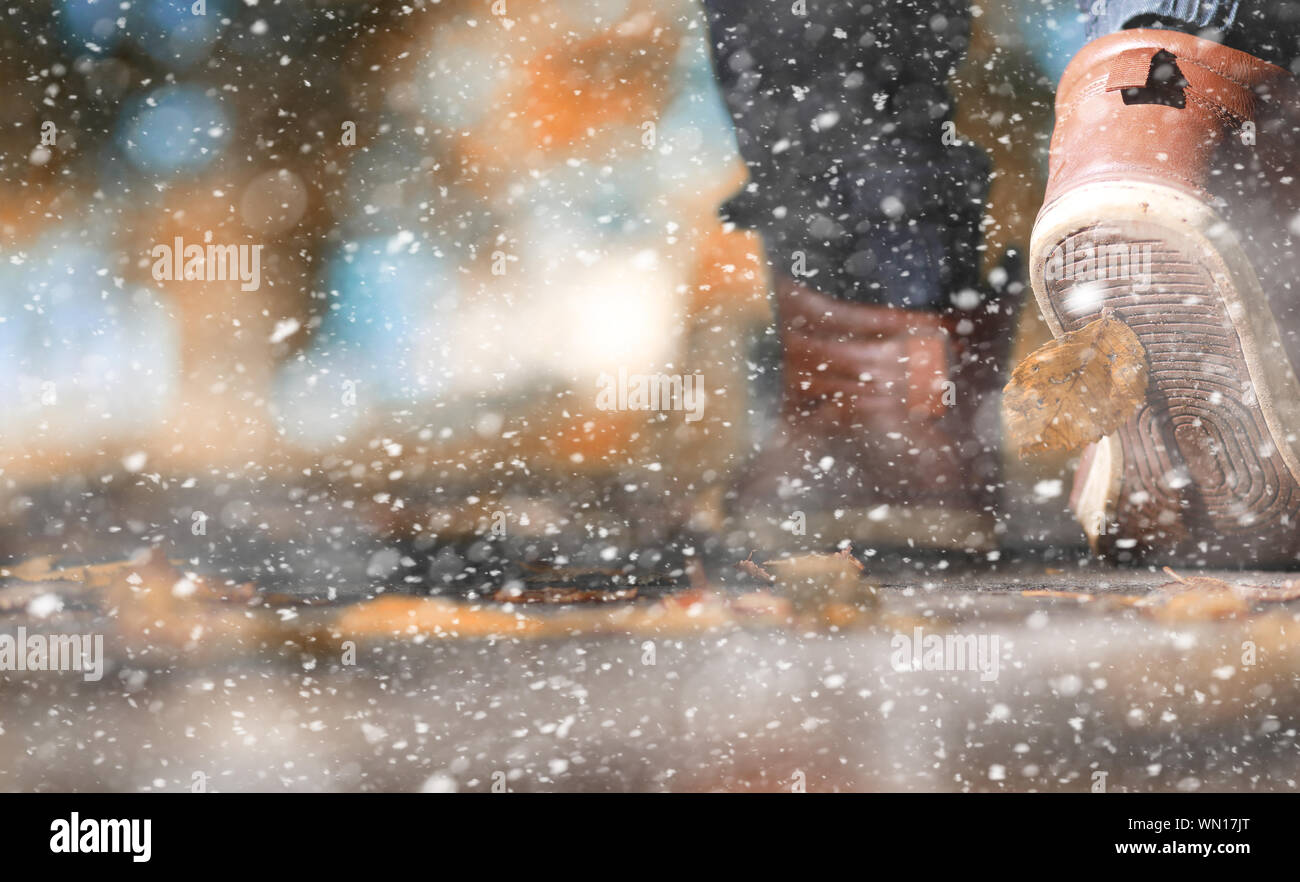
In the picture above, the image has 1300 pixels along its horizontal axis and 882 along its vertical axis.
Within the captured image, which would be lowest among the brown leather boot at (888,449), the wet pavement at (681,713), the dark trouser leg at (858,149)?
the wet pavement at (681,713)

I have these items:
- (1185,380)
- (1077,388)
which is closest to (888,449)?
(1077,388)

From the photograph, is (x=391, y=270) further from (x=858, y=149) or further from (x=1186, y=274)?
(x=1186, y=274)

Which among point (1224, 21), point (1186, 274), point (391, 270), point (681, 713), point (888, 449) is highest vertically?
point (1224, 21)

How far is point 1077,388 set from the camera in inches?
33.0

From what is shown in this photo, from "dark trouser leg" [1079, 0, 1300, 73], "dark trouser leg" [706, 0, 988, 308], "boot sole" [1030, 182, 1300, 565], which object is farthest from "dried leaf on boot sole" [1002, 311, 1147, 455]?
"dark trouser leg" [1079, 0, 1300, 73]

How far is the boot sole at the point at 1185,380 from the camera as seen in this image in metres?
0.79

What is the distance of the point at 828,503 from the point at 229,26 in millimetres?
866

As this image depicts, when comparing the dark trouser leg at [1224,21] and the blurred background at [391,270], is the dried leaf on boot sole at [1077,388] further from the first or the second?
the dark trouser leg at [1224,21]

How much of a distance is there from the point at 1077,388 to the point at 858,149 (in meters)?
0.36

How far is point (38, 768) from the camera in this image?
874 mm

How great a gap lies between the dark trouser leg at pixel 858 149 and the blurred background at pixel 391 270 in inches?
1.2

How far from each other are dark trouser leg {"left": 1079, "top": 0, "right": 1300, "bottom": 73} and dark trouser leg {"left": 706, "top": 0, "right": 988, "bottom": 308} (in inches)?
5.7

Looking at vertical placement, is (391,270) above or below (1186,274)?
above

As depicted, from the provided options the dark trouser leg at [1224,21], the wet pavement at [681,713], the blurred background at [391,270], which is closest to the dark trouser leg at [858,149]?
the blurred background at [391,270]
